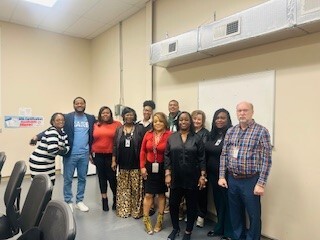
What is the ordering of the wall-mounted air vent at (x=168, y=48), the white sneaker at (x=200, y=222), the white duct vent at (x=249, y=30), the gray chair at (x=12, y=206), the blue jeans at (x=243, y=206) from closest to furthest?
the gray chair at (x=12, y=206)
the white duct vent at (x=249, y=30)
the blue jeans at (x=243, y=206)
the white sneaker at (x=200, y=222)
the wall-mounted air vent at (x=168, y=48)

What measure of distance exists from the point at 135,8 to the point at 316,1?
10.1ft

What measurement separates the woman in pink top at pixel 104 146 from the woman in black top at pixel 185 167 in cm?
103

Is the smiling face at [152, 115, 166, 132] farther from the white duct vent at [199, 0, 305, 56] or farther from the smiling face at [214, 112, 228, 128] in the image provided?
the white duct vent at [199, 0, 305, 56]

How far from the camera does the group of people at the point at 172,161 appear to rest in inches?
92.9

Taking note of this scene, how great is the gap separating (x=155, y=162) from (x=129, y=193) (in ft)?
2.48

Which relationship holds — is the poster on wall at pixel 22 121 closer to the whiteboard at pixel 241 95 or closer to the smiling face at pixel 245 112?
the whiteboard at pixel 241 95

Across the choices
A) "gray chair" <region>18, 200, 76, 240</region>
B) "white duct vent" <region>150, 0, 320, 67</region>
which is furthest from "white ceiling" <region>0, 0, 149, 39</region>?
"gray chair" <region>18, 200, 76, 240</region>

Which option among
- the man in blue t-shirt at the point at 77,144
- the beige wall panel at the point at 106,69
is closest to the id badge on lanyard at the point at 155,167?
the man in blue t-shirt at the point at 77,144

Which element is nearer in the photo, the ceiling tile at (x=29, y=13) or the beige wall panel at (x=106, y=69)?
the ceiling tile at (x=29, y=13)

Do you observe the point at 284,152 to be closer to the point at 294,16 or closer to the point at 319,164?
the point at 319,164

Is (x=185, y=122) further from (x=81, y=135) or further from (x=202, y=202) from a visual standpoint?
(x=81, y=135)

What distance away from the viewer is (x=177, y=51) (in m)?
3.29

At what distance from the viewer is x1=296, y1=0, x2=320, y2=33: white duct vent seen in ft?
6.62

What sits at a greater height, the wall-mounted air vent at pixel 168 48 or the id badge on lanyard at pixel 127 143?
the wall-mounted air vent at pixel 168 48
